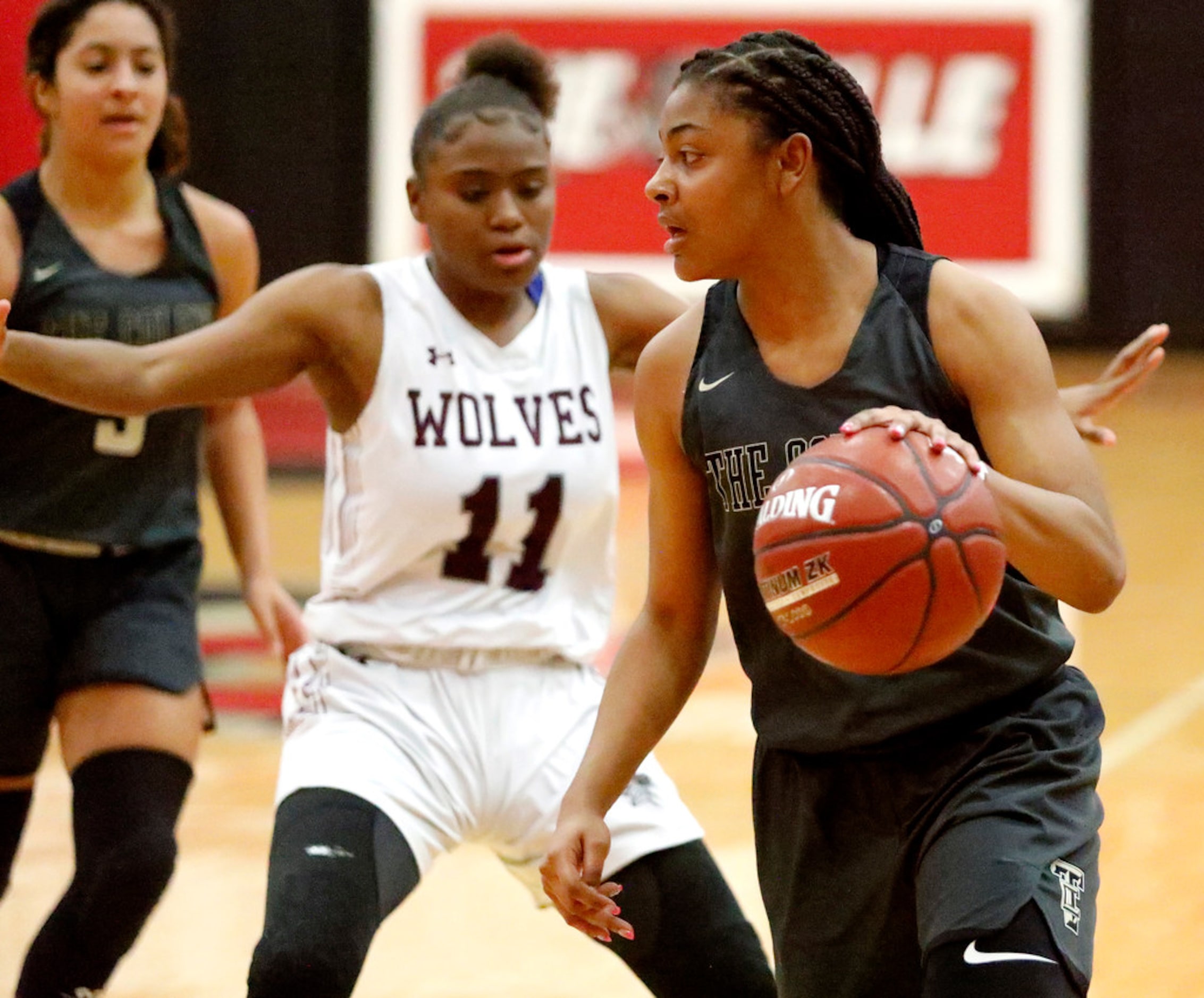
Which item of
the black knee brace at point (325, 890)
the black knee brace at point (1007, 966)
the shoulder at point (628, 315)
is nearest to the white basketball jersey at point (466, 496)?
the shoulder at point (628, 315)

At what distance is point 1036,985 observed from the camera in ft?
8.20

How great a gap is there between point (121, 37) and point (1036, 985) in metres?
2.98

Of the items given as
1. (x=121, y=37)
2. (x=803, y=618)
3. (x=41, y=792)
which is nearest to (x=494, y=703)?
(x=803, y=618)

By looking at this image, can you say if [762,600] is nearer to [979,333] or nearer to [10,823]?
[979,333]

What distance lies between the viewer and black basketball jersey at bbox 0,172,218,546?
13.6 ft

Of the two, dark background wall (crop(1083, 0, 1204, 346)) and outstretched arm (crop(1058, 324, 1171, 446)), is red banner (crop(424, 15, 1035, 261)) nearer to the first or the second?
dark background wall (crop(1083, 0, 1204, 346))

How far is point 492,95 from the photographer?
12.9 feet

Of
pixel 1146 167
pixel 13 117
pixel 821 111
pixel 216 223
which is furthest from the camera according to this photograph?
pixel 1146 167

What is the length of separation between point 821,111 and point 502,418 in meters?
1.17

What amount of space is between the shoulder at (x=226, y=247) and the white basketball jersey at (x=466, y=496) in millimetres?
682

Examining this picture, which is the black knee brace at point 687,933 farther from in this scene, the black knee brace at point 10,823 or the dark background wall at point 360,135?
the dark background wall at point 360,135

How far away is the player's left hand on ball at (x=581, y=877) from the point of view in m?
2.91

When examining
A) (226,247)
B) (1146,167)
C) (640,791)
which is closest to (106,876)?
(640,791)

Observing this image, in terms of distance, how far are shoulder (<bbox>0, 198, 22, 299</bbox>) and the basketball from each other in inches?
90.0
